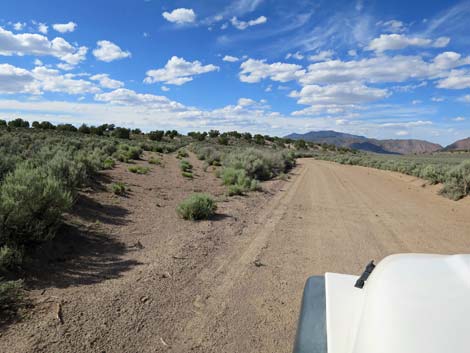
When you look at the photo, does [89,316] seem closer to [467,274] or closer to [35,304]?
[35,304]

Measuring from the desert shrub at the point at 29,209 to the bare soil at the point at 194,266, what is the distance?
0.45 m

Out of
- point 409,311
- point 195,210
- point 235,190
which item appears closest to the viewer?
point 409,311

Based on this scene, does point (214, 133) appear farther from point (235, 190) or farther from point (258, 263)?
point (258, 263)

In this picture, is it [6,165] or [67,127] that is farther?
[67,127]

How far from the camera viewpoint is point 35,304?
414cm

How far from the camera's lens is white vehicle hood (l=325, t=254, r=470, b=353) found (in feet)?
4.25

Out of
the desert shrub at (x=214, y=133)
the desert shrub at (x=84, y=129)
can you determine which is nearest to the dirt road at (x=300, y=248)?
the desert shrub at (x=84, y=129)

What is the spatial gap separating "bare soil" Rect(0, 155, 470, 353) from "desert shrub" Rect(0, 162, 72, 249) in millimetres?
447

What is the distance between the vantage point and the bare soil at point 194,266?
12.1 ft

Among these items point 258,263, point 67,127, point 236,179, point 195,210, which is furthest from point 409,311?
point 67,127

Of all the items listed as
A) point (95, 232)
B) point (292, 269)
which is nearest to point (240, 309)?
point (292, 269)

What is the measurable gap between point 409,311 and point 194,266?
4.62 m

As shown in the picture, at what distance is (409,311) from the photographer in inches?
57.1

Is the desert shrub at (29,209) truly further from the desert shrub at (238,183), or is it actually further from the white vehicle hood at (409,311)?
the desert shrub at (238,183)
